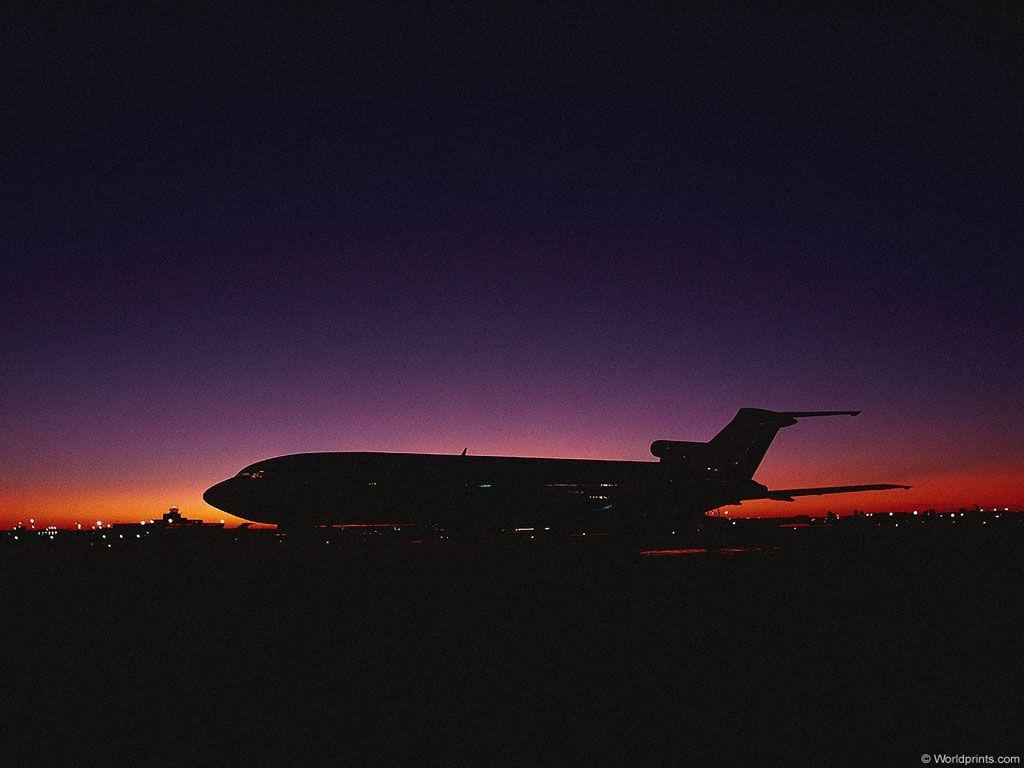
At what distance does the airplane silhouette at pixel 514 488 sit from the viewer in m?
35.4

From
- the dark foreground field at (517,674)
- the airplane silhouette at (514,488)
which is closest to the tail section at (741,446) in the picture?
the airplane silhouette at (514,488)

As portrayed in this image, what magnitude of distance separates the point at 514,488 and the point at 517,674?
103ft

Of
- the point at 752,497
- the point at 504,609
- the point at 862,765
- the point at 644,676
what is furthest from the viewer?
the point at 752,497

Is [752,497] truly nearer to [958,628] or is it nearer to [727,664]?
[958,628]

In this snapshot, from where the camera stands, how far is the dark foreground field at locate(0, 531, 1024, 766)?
5633mm

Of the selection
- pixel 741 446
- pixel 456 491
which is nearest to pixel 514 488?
pixel 456 491

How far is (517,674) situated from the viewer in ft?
25.6

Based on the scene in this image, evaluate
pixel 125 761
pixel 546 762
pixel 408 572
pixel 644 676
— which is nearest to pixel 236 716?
pixel 125 761

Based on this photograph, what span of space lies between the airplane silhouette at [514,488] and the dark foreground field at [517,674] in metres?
18.9

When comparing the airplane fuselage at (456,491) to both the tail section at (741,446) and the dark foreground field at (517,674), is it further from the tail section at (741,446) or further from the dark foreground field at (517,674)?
the dark foreground field at (517,674)

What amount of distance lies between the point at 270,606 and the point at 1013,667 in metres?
11.5

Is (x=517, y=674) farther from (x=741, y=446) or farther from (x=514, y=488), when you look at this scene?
(x=741, y=446)

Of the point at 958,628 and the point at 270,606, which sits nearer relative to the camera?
the point at 958,628

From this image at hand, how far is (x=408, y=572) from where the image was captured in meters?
20.5
